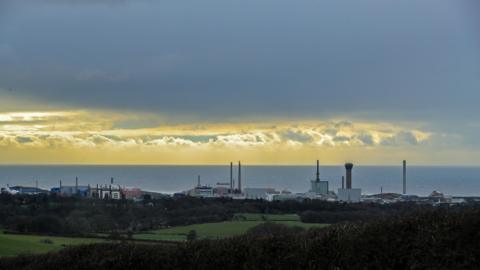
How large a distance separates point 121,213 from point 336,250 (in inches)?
1050

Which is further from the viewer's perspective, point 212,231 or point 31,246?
point 31,246

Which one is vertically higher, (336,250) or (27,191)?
(336,250)

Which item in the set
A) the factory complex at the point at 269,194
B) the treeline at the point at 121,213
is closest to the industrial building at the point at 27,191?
the factory complex at the point at 269,194

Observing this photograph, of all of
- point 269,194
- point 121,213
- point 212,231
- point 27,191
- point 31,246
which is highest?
point 212,231

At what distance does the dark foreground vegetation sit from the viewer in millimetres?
6844

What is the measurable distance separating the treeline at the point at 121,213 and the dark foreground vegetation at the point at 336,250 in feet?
45.9

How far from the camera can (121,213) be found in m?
33.2

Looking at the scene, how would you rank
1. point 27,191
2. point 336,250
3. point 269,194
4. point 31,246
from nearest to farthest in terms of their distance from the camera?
1. point 336,250
2. point 31,246
3. point 27,191
4. point 269,194

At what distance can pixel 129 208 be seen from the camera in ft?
114

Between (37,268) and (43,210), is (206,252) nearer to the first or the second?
(37,268)

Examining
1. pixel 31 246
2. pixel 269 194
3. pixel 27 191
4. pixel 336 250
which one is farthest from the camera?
pixel 269 194

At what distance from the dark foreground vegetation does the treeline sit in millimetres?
14002

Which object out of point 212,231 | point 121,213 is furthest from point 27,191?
point 212,231

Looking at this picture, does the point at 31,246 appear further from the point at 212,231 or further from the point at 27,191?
the point at 27,191
